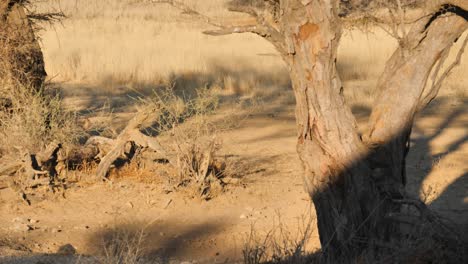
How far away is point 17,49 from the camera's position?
10.8 m

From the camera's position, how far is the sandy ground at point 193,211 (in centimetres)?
Answer: 793

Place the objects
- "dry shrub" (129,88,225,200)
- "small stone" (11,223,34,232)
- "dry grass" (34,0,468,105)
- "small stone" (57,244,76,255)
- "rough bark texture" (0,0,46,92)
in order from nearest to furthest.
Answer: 1. "small stone" (57,244,76,255)
2. "small stone" (11,223,34,232)
3. "dry shrub" (129,88,225,200)
4. "rough bark texture" (0,0,46,92)
5. "dry grass" (34,0,468,105)

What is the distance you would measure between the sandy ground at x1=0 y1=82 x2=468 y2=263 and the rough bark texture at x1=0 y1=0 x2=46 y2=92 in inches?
83.1

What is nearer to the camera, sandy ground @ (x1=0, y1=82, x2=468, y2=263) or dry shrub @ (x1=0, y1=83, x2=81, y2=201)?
sandy ground @ (x1=0, y1=82, x2=468, y2=263)

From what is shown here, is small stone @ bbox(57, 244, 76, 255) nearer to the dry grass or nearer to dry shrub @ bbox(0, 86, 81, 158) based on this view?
dry shrub @ bbox(0, 86, 81, 158)

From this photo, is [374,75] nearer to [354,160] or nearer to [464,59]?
[464,59]

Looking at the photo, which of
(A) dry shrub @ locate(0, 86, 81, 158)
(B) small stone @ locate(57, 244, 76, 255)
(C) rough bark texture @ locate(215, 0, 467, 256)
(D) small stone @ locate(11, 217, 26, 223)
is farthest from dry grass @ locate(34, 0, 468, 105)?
(C) rough bark texture @ locate(215, 0, 467, 256)

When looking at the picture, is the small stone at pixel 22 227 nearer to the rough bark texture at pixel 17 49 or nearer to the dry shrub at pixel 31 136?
the dry shrub at pixel 31 136

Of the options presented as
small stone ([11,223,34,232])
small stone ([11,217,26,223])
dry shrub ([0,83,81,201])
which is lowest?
small stone ([11,217,26,223])

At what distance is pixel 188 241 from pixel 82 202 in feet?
5.23

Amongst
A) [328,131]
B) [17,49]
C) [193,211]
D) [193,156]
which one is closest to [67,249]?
[193,211]

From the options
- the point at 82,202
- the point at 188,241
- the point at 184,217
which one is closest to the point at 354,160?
the point at 188,241

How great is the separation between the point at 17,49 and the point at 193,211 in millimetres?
3604

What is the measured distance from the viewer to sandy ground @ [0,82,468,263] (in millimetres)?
7930
